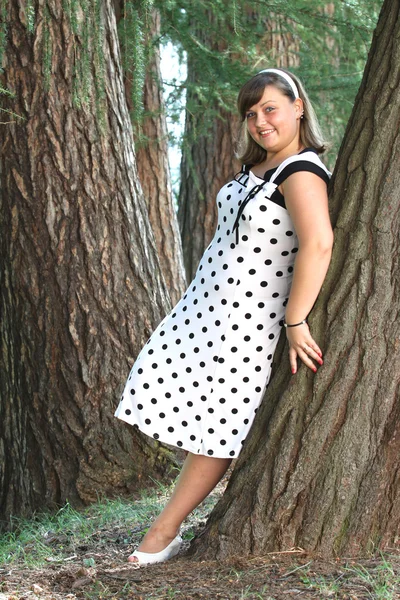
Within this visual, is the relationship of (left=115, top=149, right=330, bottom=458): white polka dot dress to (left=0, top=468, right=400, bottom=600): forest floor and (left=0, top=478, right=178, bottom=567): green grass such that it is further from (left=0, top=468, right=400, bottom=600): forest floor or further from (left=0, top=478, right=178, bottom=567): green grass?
(left=0, top=478, right=178, bottom=567): green grass

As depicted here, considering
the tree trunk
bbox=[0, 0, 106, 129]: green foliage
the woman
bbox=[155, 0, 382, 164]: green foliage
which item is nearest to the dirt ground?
the woman

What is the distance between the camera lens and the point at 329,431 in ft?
8.96

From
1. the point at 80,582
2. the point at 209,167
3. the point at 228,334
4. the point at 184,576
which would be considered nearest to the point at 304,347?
the point at 228,334

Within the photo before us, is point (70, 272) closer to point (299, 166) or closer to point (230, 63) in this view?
point (299, 166)

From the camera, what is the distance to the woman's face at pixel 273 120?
295cm

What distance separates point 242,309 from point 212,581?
94cm

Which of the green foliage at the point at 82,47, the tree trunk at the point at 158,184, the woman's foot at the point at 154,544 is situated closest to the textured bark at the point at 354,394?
the woman's foot at the point at 154,544

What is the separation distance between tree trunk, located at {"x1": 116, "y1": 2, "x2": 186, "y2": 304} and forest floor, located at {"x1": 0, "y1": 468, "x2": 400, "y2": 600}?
288 cm

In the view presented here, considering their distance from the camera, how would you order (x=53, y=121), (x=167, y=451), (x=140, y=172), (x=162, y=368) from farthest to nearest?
1. (x=140, y=172)
2. (x=167, y=451)
3. (x=53, y=121)
4. (x=162, y=368)

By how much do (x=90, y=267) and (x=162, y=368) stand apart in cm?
148

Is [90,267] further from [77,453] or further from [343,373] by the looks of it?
[343,373]

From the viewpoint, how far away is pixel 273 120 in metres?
2.95

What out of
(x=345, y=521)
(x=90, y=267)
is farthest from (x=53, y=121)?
(x=345, y=521)

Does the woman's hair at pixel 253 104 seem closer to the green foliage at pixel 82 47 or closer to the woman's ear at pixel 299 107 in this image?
the woman's ear at pixel 299 107
